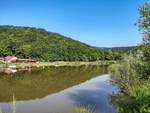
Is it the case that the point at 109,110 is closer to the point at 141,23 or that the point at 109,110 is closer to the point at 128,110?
the point at 141,23

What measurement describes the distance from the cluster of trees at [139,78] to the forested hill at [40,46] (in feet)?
296

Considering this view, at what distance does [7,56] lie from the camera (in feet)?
410

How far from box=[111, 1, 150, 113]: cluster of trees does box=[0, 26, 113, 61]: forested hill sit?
90.1 metres

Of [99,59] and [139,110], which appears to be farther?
[99,59]

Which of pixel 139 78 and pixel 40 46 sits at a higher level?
pixel 40 46

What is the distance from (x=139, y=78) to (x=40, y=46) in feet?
393

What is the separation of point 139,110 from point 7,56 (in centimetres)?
11283

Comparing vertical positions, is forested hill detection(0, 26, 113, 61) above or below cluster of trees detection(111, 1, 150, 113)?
above

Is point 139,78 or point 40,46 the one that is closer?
point 139,78

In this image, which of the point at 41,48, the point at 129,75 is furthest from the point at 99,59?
the point at 129,75

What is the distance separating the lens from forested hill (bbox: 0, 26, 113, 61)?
134500 millimetres

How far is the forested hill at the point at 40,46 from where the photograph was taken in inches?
5295

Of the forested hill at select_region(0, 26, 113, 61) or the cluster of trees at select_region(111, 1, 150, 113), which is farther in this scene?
the forested hill at select_region(0, 26, 113, 61)

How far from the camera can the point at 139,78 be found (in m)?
29.7
